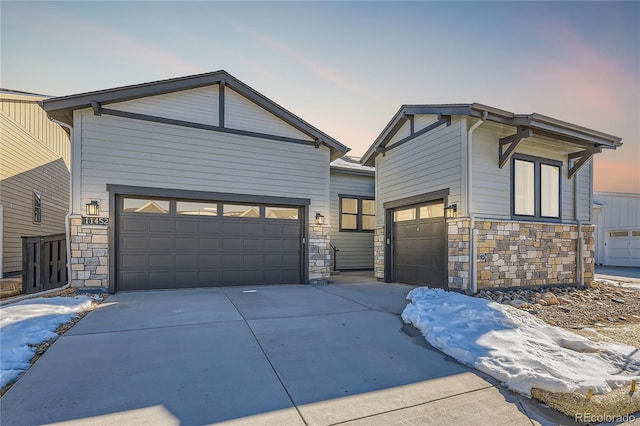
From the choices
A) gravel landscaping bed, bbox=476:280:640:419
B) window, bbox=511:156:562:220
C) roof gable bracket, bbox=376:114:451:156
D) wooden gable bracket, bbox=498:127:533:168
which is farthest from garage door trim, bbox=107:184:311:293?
window, bbox=511:156:562:220

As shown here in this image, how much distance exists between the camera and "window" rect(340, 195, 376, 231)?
40.6 feet

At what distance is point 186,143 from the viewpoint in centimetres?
786

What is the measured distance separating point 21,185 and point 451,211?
1363 cm

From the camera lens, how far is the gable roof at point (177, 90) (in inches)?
267

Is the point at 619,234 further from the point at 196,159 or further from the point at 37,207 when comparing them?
the point at 37,207

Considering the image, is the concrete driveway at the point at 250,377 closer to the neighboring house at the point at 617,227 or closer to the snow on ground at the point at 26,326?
the snow on ground at the point at 26,326

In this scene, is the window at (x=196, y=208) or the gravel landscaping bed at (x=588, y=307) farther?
the window at (x=196, y=208)

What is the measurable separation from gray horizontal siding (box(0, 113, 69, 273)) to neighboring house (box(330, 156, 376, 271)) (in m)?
10.1

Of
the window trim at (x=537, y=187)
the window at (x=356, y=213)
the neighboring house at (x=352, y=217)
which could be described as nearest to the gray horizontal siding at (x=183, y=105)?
the neighboring house at (x=352, y=217)

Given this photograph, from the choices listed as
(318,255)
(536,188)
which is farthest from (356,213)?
(536,188)

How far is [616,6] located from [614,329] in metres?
7.88

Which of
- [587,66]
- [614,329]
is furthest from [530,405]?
[587,66]

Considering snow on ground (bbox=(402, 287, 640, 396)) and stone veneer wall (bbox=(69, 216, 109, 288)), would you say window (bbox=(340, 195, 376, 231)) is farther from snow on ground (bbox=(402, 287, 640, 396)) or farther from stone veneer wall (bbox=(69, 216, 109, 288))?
stone veneer wall (bbox=(69, 216, 109, 288))

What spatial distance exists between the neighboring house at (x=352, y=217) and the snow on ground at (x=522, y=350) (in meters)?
7.01
